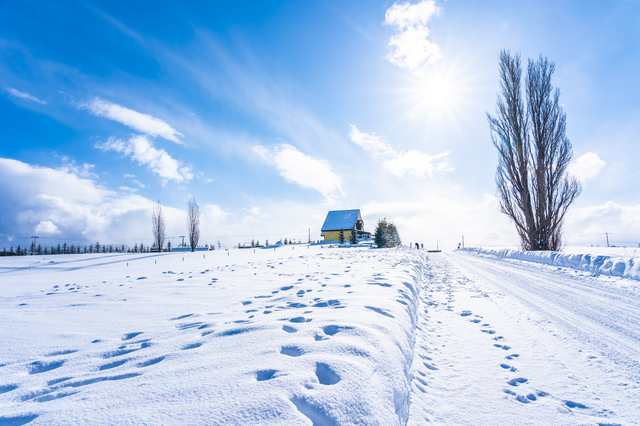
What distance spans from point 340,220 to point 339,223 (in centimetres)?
79

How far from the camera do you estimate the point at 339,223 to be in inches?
1715

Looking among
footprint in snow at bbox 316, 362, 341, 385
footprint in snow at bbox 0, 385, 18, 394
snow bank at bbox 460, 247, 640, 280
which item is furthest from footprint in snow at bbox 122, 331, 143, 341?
snow bank at bbox 460, 247, 640, 280

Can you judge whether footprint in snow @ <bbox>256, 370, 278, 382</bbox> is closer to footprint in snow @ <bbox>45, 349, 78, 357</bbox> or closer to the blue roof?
footprint in snow @ <bbox>45, 349, 78, 357</bbox>

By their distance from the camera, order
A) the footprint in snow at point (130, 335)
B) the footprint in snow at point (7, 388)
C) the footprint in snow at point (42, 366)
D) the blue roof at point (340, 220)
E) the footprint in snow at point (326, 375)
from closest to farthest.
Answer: the footprint in snow at point (326, 375) < the footprint in snow at point (7, 388) < the footprint in snow at point (42, 366) < the footprint in snow at point (130, 335) < the blue roof at point (340, 220)

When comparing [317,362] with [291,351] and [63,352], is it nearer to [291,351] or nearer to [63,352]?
[291,351]

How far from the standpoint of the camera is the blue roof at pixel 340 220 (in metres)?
42.8

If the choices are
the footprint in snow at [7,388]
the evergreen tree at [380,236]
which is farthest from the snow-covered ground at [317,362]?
the evergreen tree at [380,236]

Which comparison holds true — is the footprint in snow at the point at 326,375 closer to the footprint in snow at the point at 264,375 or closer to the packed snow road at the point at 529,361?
the footprint in snow at the point at 264,375

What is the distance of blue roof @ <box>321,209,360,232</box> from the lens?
4276 cm

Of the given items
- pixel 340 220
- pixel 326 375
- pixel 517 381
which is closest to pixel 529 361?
pixel 517 381

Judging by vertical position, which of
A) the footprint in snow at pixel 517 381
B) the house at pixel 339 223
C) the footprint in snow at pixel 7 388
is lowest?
the footprint in snow at pixel 517 381

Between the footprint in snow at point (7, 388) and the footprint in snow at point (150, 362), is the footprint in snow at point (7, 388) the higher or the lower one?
the lower one

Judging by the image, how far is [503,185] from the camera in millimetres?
19141

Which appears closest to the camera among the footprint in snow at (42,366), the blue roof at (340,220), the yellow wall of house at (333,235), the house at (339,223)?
A: the footprint in snow at (42,366)
